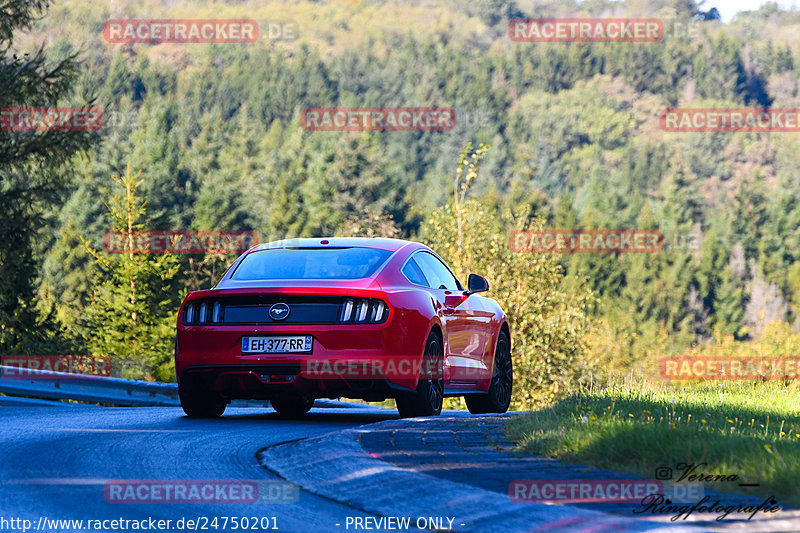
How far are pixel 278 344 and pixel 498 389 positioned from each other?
3463mm

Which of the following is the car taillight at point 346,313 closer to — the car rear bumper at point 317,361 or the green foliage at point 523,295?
the car rear bumper at point 317,361

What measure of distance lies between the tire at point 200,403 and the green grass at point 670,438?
2990mm

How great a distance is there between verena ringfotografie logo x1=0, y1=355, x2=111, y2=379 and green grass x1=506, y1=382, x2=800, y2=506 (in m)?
6.12

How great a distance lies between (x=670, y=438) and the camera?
259 inches

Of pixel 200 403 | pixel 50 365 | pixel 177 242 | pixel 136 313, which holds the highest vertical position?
pixel 177 242

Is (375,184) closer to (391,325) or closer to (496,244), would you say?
(496,244)

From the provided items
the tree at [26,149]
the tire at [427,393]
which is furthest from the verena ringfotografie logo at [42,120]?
the tire at [427,393]

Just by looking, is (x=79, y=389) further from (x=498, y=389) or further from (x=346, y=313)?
(x=346, y=313)

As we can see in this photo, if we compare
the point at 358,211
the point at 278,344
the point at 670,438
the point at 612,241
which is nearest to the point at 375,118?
the point at 612,241

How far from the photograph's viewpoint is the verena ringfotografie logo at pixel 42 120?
94.2 feet

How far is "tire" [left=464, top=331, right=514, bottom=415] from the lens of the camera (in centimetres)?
1241

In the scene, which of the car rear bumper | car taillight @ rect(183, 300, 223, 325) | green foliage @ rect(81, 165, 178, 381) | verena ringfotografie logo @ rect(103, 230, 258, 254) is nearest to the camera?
the car rear bumper

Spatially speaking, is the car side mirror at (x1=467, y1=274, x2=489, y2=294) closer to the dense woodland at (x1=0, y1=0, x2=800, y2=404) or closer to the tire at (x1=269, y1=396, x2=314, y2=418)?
the tire at (x1=269, y1=396, x2=314, y2=418)

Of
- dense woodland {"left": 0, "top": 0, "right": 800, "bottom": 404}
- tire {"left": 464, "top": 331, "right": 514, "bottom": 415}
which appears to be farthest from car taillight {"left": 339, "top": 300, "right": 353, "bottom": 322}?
dense woodland {"left": 0, "top": 0, "right": 800, "bottom": 404}
